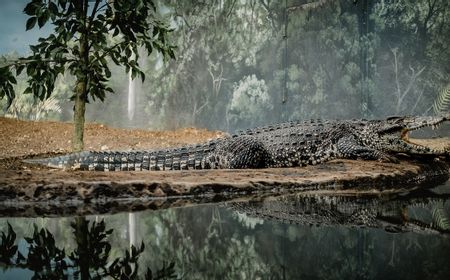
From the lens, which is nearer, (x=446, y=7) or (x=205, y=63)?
(x=446, y=7)

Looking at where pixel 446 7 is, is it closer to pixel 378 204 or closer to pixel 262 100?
pixel 262 100

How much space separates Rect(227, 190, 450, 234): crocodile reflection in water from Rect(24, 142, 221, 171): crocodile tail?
168 centimetres

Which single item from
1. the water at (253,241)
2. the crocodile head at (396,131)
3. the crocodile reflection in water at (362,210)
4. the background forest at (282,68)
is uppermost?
the background forest at (282,68)

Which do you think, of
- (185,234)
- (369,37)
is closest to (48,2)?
(185,234)

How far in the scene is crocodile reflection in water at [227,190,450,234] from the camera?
1816 millimetres

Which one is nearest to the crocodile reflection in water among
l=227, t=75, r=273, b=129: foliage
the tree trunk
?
the tree trunk

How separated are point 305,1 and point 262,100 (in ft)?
5.63

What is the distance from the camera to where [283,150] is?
449 cm

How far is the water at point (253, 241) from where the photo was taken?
45.8 inches

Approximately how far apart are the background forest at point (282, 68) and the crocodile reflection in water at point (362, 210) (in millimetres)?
3811

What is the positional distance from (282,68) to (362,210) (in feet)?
17.8

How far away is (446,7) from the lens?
20.0 feet

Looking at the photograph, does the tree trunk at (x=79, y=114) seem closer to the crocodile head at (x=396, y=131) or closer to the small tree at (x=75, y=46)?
the small tree at (x=75, y=46)

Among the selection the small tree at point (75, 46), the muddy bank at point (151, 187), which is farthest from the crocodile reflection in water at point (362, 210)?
the small tree at point (75, 46)
